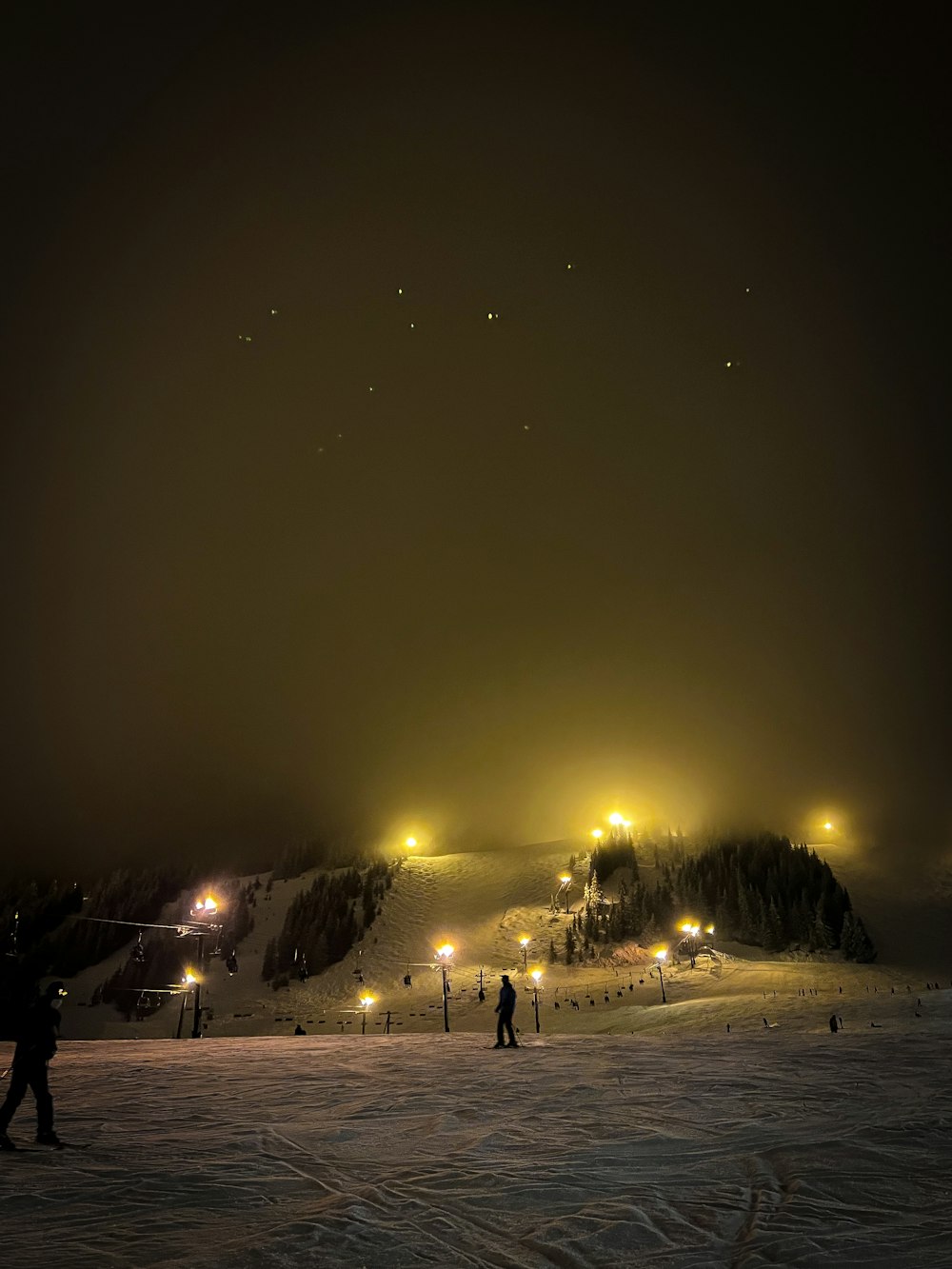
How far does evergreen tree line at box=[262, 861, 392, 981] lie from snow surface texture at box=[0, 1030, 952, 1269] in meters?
81.8

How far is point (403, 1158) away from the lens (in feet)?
26.1

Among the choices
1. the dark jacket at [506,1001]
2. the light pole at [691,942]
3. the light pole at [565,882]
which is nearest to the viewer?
the dark jacket at [506,1001]

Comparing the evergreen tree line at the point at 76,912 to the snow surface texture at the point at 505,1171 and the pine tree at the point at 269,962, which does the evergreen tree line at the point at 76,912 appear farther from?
the snow surface texture at the point at 505,1171

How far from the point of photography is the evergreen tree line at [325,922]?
3479 inches

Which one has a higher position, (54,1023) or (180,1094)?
(54,1023)

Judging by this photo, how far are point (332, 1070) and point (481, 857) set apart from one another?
124 metres

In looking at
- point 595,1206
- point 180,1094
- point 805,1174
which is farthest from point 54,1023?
point 805,1174

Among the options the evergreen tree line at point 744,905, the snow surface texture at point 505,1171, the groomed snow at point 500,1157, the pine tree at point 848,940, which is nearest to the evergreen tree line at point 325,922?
the evergreen tree line at point 744,905

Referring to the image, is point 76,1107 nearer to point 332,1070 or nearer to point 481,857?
point 332,1070

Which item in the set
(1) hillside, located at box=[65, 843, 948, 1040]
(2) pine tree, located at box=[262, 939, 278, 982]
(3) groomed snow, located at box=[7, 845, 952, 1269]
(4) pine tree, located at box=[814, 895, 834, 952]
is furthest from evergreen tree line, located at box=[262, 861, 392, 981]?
(3) groomed snow, located at box=[7, 845, 952, 1269]

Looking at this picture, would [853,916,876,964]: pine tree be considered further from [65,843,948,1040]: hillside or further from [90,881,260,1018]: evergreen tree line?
[90,881,260,1018]: evergreen tree line

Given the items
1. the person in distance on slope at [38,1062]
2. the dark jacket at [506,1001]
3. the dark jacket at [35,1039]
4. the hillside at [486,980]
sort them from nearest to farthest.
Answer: the person in distance on slope at [38,1062]
the dark jacket at [35,1039]
the dark jacket at [506,1001]
the hillside at [486,980]

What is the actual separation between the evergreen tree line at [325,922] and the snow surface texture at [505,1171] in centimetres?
8180

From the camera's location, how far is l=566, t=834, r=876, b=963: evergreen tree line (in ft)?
234
